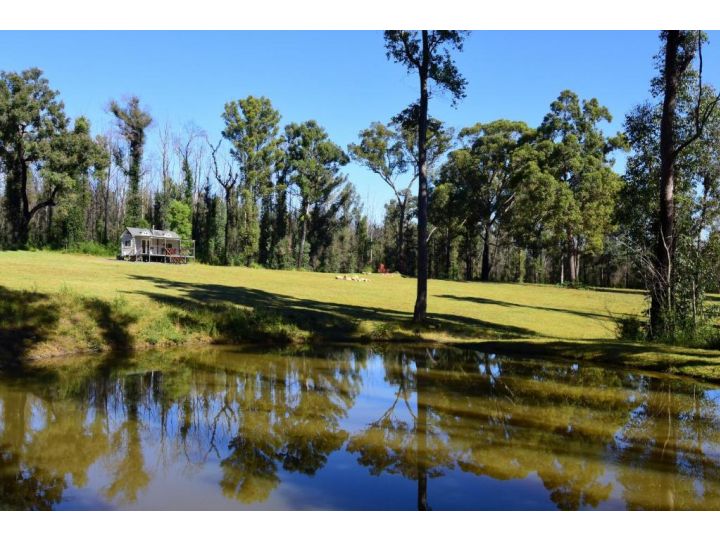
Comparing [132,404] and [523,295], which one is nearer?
[132,404]

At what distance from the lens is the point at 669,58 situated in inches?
538

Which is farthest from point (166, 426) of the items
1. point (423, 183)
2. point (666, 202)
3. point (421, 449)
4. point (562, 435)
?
point (666, 202)

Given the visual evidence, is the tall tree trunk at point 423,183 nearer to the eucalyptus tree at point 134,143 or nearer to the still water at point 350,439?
the still water at point 350,439

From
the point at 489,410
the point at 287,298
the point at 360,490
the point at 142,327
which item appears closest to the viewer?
the point at 360,490

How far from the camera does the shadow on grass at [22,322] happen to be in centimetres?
1080

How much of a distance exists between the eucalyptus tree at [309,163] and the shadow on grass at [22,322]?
144ft

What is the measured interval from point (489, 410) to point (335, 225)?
5379cm

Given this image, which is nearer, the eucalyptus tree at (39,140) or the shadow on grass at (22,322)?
the shadow on grass at (22,322)

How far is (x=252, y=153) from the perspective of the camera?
54.4 m

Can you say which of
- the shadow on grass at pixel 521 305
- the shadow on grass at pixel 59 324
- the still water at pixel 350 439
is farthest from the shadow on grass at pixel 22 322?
the shadow on grass at pixel 521 305

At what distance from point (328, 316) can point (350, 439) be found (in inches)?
420

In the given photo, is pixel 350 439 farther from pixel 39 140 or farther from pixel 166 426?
pixel 39 140

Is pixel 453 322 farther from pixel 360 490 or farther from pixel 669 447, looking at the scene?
pixel 360 490

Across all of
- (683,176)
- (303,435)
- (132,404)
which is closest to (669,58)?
(683,176)
